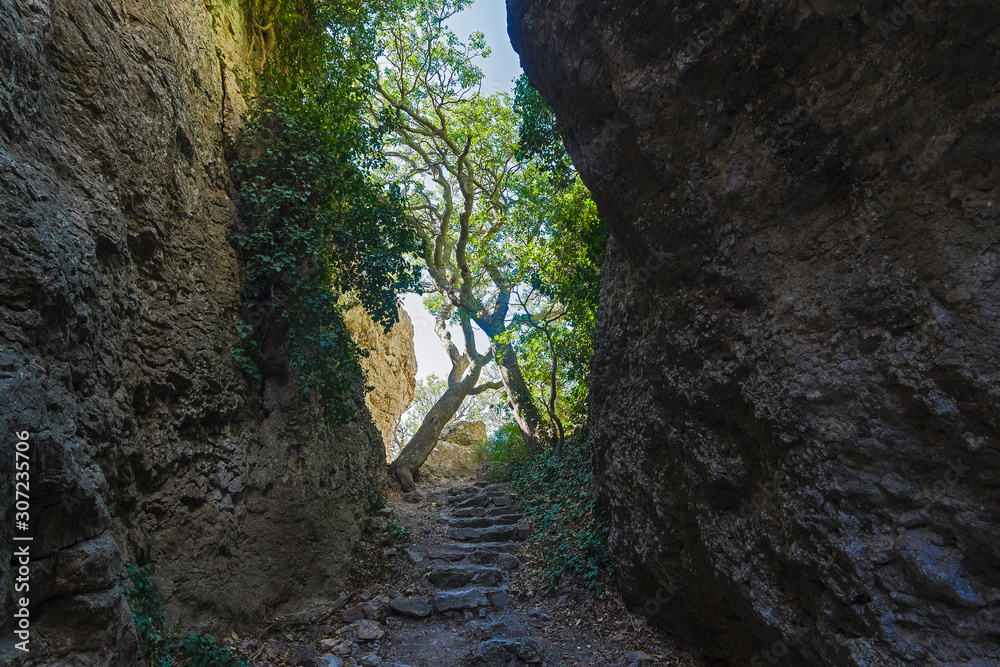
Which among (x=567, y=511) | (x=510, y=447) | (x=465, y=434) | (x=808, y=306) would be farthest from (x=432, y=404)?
(x=808, y=306)

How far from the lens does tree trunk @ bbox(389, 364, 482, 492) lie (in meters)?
10.5

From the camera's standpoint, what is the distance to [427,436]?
36.6 feet

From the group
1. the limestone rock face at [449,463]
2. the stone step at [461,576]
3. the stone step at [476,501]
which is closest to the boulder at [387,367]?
the limestone rock face at [449,463]

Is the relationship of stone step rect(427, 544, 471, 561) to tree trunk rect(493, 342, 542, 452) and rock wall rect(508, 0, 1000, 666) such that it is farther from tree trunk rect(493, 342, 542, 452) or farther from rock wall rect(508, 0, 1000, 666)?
tree trunk rect(493, 342, 542, 452)

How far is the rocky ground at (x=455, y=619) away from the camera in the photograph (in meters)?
4.29

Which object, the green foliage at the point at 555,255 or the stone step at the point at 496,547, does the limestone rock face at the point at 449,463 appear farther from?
the stone step at the point at 496,547

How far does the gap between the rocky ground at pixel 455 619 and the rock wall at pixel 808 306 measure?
62cm

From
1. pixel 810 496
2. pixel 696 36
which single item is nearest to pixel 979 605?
pixel 810 496

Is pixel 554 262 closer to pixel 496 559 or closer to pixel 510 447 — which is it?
pixel 510 447

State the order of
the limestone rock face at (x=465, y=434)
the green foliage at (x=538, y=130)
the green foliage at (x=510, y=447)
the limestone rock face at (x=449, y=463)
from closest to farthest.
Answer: the green foliage at (x=538, y=130)
the green foliage at (x=510, y=447)
the limestone rock face at (x=449, y=463)
the limestone rock face at (x=465, y=434)

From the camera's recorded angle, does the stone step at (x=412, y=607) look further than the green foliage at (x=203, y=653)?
Yes

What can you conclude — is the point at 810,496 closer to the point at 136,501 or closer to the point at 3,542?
the point at 3,542

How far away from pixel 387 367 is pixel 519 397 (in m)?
4.78

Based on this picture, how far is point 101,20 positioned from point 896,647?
6.28m
